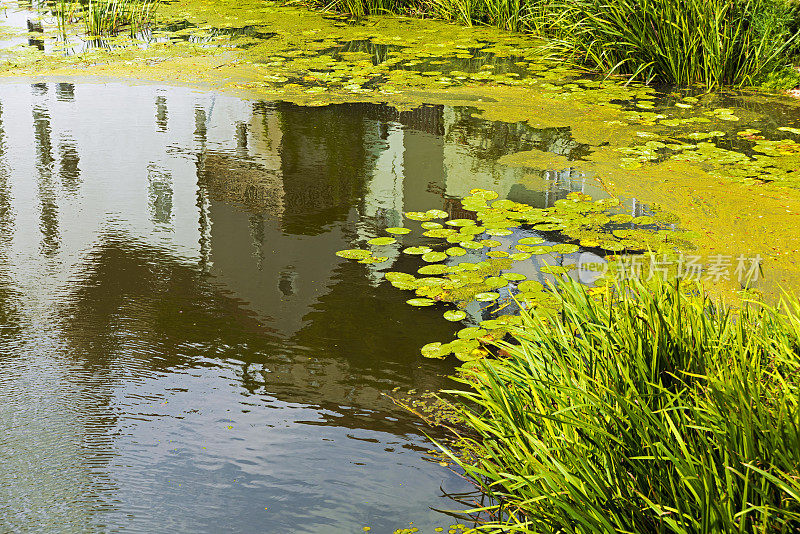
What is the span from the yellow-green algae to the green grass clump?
124 centimetres

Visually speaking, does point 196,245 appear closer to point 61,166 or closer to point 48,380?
point 48,380

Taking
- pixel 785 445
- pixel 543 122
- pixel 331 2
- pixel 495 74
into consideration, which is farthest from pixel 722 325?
pixel 331 2

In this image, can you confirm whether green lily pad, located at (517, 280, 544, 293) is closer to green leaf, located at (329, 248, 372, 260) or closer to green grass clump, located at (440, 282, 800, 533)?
green leaf, located at (329, 248, 372, 260)

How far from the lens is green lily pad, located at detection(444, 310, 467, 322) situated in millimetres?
2811

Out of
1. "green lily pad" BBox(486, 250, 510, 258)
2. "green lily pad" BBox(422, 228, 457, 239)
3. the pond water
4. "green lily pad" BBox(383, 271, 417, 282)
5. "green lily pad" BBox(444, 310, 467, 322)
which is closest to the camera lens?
the pond water

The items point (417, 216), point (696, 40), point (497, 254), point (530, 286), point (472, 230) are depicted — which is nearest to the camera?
point (530, 286)

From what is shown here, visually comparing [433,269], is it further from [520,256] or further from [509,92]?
[509,92]

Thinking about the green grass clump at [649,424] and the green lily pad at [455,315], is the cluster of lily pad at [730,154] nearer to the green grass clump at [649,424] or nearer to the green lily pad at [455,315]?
the green lily pad at [455,315]

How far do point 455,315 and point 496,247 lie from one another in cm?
63

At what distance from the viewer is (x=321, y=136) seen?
487 centimetres

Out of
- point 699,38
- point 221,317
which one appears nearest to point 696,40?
point 699,38

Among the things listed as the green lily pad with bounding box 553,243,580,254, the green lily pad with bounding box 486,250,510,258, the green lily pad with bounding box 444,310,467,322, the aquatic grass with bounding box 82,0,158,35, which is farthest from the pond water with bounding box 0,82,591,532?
the aquatic grass with bounding box 82,0,158,35

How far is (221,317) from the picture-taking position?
2883 mm

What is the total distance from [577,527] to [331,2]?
8159 millimetres
